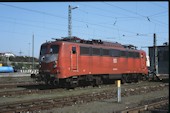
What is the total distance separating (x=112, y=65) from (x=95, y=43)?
9.72 ft

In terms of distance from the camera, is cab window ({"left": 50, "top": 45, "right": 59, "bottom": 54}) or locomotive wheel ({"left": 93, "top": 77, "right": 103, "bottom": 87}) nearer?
cab window ({"left": 50, "top": 45, "right": 59, "bottom": 54})

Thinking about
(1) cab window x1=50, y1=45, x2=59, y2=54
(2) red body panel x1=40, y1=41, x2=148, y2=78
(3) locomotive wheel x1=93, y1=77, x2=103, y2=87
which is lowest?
(3) locomotive wheel x1=93, y1=77, x2=103, y2=87

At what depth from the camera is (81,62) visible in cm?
2292

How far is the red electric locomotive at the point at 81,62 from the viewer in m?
21.4

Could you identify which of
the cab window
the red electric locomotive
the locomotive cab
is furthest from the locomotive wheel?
the cab window

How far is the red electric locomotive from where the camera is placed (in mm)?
21406

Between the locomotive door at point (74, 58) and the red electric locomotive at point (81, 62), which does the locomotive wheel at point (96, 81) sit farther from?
the locomotive door at point (74, 58)

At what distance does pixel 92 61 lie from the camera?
24141mm

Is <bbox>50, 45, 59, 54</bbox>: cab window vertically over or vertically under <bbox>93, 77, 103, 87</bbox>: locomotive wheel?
over

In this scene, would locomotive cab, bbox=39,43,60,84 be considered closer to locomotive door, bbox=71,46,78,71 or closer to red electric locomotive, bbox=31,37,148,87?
red electric locomotive, bbox=31,37,148,87

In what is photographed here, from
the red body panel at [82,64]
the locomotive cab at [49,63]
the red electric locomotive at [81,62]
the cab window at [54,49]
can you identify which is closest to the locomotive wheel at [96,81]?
the red electric locomotive at [81,62]

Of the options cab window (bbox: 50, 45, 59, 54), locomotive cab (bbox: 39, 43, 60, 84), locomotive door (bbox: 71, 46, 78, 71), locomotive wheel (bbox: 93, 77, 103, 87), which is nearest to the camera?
locomotive cab (bbox: 39, 43, 60, 84)

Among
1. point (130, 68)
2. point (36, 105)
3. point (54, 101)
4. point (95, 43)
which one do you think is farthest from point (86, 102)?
point (130, 68)

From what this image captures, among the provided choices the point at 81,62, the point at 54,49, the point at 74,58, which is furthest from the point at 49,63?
the point at 81,62
